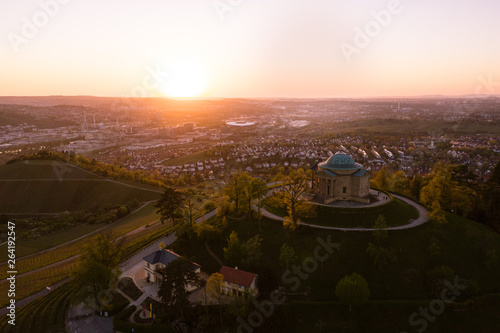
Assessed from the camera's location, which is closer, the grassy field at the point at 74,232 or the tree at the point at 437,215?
the tree at the point at 437,215

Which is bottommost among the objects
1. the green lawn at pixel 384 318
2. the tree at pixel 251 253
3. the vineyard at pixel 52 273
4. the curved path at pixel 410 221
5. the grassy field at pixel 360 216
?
the vineyard at pixel 52 273

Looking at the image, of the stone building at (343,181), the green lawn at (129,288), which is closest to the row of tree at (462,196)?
the stone building at (343,181)

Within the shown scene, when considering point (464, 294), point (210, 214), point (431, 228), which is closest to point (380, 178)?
point (431, 228)

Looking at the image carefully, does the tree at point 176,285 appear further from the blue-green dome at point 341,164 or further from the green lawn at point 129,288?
the blue-green dome at point 341,164

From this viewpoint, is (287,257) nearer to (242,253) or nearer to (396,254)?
(242,253)

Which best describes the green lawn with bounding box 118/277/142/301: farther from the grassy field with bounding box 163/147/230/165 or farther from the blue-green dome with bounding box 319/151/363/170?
the grassy field with bounding box 163/147/230/165

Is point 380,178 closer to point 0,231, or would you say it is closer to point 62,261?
point 62,261

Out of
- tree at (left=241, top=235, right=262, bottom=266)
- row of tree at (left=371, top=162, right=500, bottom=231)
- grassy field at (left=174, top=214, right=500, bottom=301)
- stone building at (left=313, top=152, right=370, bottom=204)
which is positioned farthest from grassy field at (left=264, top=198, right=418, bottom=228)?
tree at (left=241, top=235, right=262, bottom=266)

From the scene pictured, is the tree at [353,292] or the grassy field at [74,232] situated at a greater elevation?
the tree at [353,292]
